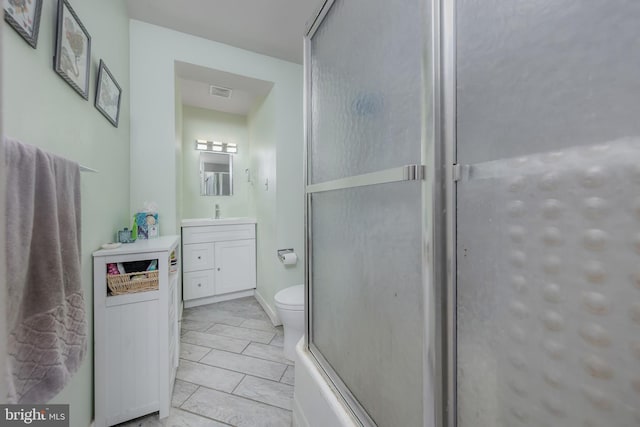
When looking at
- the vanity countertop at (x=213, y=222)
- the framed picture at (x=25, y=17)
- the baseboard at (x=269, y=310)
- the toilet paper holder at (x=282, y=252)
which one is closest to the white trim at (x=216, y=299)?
the baseboard at (x=269, y=310)

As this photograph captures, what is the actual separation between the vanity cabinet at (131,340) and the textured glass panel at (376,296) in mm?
884

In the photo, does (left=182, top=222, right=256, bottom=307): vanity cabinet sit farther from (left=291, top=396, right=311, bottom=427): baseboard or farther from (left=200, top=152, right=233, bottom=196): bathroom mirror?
(left=291, top=396, right=311, bottom=427): baseboard

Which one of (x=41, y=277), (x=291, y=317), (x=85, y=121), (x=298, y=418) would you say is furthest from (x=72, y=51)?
(x=298, y=418)

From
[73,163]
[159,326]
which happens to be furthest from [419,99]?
[159,326]

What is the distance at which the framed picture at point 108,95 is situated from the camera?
131 cm

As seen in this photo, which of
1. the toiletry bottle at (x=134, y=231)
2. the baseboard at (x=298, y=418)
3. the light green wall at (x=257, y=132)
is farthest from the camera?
the light green wall at (x=257, y=132)

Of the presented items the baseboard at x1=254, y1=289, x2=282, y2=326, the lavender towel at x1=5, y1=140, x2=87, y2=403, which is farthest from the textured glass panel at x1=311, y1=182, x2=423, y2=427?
the baseboard at x1=254, y1=289, x2=282, y2=326

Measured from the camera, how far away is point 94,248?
1269 millimetres

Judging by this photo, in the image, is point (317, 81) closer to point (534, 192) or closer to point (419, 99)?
point (419, 99)

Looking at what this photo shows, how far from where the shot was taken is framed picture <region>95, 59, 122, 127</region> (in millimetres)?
1314

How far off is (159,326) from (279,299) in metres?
0.75

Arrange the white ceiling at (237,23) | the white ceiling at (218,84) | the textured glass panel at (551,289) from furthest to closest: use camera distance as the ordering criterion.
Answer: the white ceiling at (218,84), the white ceiling at (237,23), the textured glass panel at (551,289)

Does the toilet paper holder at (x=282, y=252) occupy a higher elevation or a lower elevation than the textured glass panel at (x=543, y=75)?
lower

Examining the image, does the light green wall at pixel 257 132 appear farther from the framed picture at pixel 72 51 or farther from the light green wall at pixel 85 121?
the framed picture at pixel 72 51
